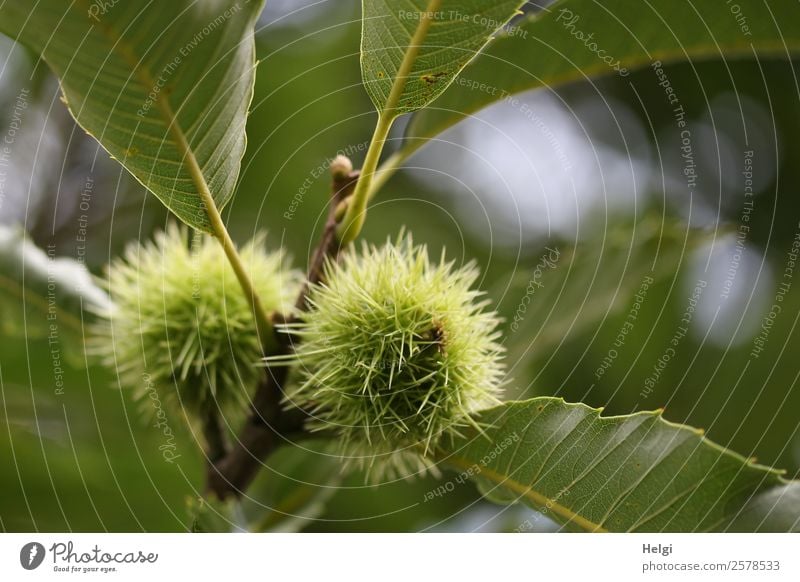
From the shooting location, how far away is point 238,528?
36.6 inches

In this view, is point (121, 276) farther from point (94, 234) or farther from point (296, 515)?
point (94, 234)

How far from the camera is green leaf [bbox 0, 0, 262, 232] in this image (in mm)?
690

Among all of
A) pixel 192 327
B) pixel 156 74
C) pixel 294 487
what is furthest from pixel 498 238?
pixel 156 74

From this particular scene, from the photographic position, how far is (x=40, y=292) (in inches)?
47.4

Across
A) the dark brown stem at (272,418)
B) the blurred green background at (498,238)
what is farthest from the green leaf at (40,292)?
the dark brown stem at (272,418)

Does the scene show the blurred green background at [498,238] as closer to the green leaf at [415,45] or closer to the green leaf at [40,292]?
the green leaf at [40,292]

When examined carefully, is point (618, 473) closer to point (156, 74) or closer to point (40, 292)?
point (156, 74)

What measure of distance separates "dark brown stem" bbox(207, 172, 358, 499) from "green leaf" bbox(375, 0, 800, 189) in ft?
0.36

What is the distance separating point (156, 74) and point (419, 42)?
10.3 inches
